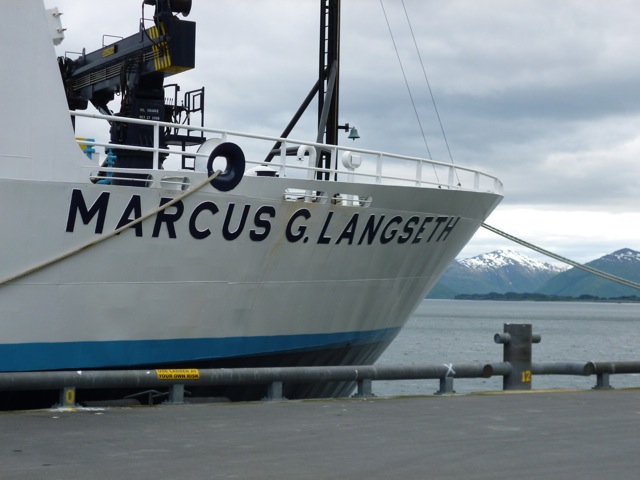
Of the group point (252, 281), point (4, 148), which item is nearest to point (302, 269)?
point (252, 281)

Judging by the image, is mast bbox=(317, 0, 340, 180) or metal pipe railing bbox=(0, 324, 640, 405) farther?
mast bbox=(317, 0, 340, 180)

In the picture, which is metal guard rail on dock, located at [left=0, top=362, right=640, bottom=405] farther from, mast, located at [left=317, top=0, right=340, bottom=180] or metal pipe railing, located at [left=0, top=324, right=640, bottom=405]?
mast, located at [left=317, top=0, right=340, bottom=180]

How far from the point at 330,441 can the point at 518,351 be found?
5.28 m

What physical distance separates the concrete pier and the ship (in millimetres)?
2045

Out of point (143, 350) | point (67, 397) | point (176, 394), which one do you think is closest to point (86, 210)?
point (143, 350)

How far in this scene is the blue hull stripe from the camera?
11.8 meters

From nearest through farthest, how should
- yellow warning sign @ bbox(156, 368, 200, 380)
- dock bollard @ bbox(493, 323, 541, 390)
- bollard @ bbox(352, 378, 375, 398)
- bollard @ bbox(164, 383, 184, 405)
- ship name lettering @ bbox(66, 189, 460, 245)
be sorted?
yellow warning sign @ bbox(156, 368, 200, 380) < bollard @ bbox(164, 383, 184, 405) < ship name lettering @ bbox(66, 189, 460, 245) < bollard @ bbox(352, 378, 375, 398) < dock bollard @ bbox(493, 323, 541, 390)

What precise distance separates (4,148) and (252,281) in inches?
152

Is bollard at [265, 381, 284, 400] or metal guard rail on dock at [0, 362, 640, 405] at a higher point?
metal guard rail on dock at [0, 362, 640, 405]

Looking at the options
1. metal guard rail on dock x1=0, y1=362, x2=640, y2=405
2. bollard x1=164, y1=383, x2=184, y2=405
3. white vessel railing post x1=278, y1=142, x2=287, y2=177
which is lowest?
bollard x1=164, y1=383, x2=184, y2=405

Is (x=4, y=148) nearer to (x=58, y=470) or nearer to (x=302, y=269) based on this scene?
(x=302, y=269)

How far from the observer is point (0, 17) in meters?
11.9

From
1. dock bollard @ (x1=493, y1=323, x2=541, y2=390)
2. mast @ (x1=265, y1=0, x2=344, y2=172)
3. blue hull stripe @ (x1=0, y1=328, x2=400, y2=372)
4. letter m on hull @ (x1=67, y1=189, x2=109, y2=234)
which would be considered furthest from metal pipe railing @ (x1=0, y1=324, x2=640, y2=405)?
mast @ (x1=265, y1=0, x2=344, y2=172)

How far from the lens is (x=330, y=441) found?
340 inches
